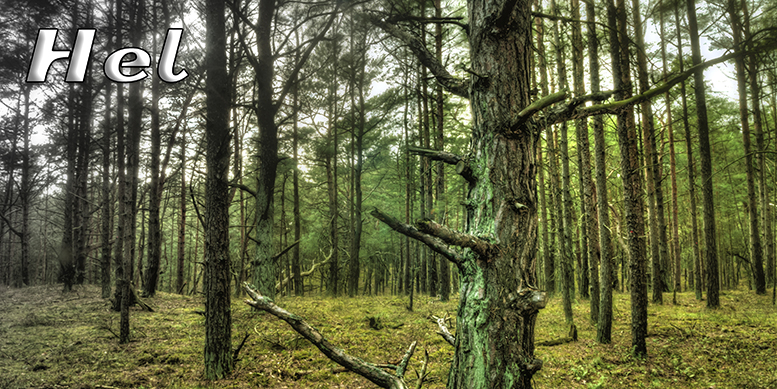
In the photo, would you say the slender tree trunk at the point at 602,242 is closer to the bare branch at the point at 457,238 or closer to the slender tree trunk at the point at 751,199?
the bare branch at the point at 457,238

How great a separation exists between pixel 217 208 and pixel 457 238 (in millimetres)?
4370

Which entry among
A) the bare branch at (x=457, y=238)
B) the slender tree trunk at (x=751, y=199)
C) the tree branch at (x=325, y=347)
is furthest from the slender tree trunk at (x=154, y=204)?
the slender tree trunk at (x=751, y=199)

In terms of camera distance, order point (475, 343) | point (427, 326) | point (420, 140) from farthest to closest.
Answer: point (420, 140)
point (427, 326)
point (475, 343)

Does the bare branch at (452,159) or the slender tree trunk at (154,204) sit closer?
the bare branch at (452,159)

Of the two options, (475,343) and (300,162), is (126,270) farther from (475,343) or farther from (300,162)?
(300,162)

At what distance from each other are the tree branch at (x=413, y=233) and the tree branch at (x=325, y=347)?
25.9 inches

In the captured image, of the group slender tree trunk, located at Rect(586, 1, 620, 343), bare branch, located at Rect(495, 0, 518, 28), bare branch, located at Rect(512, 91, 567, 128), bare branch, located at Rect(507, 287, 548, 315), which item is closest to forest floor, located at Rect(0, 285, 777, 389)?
slender tree trunk, located at Rect(586, 1, 620, 343)

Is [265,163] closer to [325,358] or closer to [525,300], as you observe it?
[325,358]

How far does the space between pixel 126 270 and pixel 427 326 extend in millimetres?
6884

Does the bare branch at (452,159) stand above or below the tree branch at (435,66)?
below

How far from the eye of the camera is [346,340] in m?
7.15

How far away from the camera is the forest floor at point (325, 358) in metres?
5.07

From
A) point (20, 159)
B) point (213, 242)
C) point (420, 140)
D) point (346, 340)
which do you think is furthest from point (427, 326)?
point (20, 159)

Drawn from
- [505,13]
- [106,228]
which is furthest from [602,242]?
[106,228]
